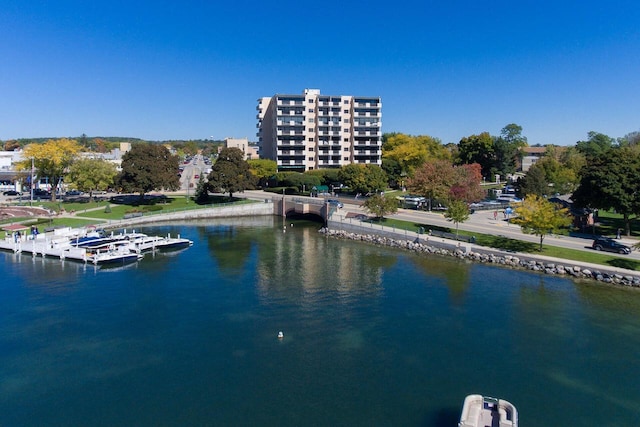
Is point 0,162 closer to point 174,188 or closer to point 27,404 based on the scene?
point 174,188

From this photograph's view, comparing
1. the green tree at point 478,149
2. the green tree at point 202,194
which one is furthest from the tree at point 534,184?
the green tree at point 202,194

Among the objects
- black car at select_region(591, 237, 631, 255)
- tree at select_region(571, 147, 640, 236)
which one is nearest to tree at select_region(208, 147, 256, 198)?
tree at select_region(571, 147, 640, 236)

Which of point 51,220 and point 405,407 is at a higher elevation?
point 51,220

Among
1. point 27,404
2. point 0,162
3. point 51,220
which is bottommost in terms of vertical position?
point 27,404

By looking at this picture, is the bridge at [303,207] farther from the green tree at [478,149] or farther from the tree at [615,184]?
the green tree at [478,149]

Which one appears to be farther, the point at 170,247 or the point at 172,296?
the point at 170,247

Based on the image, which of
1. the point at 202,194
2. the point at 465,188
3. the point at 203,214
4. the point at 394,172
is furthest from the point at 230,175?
the point at 394,172

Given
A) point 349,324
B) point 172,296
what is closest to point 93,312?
point 172,296

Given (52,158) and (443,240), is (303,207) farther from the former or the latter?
(52,158)
